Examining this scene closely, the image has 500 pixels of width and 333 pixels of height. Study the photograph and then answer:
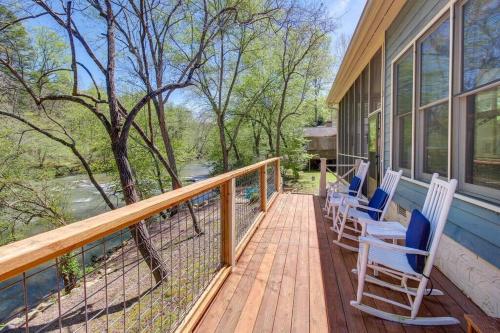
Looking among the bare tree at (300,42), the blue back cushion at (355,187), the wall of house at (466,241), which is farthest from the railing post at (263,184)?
the bare tree at (300,42)

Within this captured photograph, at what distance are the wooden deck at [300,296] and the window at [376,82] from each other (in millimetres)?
2912

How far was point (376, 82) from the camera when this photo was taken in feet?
17.5

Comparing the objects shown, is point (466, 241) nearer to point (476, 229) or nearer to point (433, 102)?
point (476, 229)

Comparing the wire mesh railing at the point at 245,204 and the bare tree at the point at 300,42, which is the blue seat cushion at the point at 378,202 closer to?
the wire mesh railing at the point at 245,204

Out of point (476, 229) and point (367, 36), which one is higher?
point (367, 36)

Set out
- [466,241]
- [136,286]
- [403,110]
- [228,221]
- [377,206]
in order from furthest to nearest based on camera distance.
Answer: [136,286] < [403,110] < [377,206] < [228,221] < [466,241]

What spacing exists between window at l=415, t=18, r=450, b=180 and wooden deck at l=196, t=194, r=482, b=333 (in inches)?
43.2

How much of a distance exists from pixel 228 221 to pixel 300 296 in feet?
2.94

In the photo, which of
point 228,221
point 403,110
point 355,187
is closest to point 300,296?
point 228,221

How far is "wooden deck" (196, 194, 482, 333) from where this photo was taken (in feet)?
6.63

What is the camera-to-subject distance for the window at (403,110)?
3705 millimetres

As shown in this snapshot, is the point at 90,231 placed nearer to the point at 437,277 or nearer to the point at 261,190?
the point at 437,277

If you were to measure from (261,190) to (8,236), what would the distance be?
7.83 metres

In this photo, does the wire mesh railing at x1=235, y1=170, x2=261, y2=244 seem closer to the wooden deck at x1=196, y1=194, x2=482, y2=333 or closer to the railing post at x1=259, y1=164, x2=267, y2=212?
the railing post at x1=259, y1=164, x2=267, y2=212
